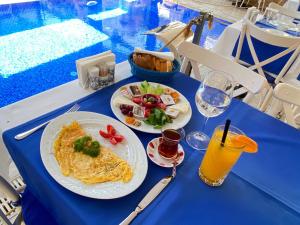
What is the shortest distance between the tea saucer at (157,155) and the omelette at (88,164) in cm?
6

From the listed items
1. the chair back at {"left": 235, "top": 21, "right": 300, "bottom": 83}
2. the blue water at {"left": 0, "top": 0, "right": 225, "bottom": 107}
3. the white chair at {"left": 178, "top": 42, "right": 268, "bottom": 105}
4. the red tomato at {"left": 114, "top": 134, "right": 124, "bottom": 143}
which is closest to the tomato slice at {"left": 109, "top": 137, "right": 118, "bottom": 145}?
the red tomato at {"left": 114, "top": 134, "right": 124, "bottom": 143}

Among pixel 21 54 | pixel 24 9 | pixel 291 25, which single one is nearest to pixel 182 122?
pixel 291 25

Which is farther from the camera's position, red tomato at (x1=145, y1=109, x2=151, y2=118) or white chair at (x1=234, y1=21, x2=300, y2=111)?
white chair at (x1=234, y1=21, x2=300, y2=111)

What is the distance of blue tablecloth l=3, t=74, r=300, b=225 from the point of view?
0.42 meters

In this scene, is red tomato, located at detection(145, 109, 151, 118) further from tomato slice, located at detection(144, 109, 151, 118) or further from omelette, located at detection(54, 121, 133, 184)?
omelette, located at detection(54, 121, 133, 184)

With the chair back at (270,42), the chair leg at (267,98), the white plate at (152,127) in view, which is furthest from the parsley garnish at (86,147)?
the chair back at (270,42)

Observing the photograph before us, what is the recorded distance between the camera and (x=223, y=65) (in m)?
0.93

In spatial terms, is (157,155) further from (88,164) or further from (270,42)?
(270,42)

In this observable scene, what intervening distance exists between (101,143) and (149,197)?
6.7 inches

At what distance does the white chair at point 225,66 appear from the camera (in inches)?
33.2

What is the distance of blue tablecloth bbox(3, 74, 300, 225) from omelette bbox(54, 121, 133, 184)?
0.04m

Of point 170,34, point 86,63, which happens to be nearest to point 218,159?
point 86,63

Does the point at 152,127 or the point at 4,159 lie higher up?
the point at 152,127

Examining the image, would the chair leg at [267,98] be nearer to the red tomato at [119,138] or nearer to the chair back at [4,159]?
the red tomato at [119,138]
